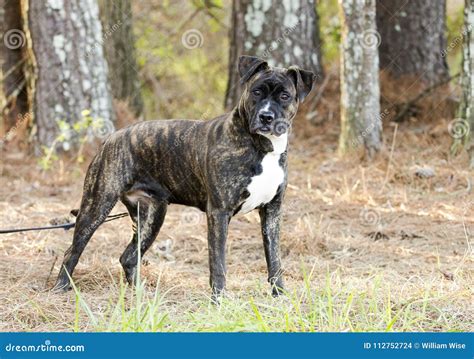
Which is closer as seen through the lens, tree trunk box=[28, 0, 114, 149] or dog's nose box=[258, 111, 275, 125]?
dog's nose box=[258, 111, 275, 125]

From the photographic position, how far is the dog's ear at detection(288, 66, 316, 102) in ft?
16.1

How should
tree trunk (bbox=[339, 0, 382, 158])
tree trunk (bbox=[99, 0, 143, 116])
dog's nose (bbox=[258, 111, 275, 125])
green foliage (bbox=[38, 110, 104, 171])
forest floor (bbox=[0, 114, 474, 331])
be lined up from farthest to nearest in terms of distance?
tree trunk (bbox=[99, 0, 143, 116]) → green foliage (bbox=[38, 110, 104, 171]) → tree trunk (bbox=[339, 0, 382, 158]) → dog's nose (bbox=[258, 111, 275, 125]) → forest floor (bbox=[0, 114, 474, 331])

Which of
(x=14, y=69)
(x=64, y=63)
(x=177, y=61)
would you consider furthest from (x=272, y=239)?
(x=177, y=61)

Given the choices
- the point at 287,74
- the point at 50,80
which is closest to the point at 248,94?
the point at 287,74

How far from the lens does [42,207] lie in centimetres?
778

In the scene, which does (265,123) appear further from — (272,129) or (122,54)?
(122,54)

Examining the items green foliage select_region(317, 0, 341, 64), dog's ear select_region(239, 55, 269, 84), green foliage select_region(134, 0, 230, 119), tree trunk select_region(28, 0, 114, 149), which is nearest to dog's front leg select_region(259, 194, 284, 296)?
dog's ear select_region(239, 55, 269, 84)

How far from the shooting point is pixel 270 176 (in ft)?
15.9

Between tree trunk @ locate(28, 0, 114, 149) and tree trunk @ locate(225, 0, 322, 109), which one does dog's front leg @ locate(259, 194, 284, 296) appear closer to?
tree trunk @ locate(225, 0, 322, 109)

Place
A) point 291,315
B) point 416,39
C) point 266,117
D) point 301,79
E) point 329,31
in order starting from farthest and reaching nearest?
point 329,31 → point 416,39 → point 301,79 → point 266,117 → point 291,315

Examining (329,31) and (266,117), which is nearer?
(266,117)

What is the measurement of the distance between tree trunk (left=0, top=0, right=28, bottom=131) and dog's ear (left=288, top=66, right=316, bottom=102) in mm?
5590

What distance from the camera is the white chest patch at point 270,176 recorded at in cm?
484

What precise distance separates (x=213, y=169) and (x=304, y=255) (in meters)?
1.68
